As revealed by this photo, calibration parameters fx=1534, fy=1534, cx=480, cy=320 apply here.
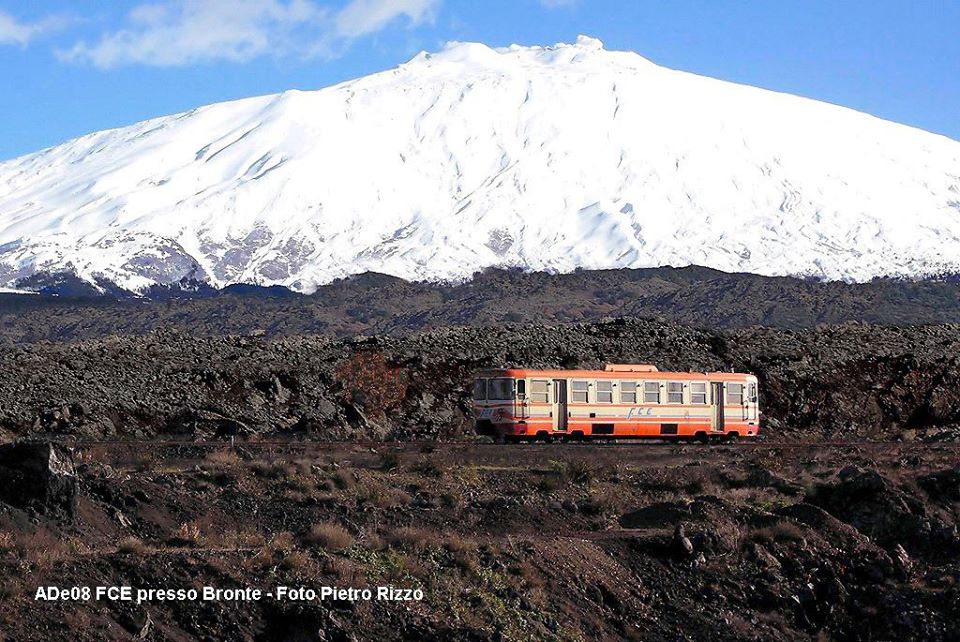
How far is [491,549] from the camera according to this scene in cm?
2008

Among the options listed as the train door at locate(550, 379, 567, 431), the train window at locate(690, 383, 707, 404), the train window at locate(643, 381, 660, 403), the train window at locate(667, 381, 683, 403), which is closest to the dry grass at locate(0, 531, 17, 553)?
the train door at locate(550, 379, 567, 431)

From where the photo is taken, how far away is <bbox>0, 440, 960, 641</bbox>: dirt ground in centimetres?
1653

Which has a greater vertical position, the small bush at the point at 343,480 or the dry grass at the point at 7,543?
the dry grass at the point at 7,543

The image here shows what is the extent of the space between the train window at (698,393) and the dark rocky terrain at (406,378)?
22.6 ft

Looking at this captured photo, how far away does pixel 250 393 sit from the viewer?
46.3 m

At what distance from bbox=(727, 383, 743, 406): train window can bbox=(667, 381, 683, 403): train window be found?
187 cm

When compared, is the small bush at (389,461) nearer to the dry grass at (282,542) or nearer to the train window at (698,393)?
the dry grass at (282,542)

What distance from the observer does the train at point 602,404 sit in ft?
123

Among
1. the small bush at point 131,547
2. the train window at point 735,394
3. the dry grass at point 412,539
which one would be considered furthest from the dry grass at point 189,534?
the train window at point 735,394

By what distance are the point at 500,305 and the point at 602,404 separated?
110314mm

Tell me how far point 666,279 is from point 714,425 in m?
126

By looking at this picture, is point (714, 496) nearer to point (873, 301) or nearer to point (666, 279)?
point (873, 301)

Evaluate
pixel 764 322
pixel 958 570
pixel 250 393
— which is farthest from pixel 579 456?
pixel 764 322

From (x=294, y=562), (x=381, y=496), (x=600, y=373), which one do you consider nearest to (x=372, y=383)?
(x=600, y=373)
